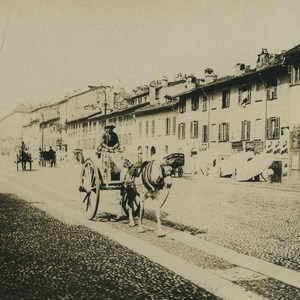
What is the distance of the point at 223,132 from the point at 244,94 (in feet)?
12.5

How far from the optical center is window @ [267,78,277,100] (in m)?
28.9

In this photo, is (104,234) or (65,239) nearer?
(65,239)

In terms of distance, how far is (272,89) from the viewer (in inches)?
1152

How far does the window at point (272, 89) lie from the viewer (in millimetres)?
28922

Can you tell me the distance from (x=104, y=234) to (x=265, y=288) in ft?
12.2

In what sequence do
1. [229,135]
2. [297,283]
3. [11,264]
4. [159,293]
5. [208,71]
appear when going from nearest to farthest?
[159,293], [297,283], [11,264], [229,135], [208,71]

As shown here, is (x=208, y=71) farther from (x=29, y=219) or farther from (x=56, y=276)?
(x=56, y=276)

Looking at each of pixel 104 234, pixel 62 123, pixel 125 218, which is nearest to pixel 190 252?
pixel 104 234

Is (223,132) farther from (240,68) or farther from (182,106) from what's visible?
(182,106)

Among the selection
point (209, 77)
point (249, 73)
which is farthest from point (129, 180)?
point (209, 77)

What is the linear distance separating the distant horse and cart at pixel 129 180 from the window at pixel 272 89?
68.0 ft

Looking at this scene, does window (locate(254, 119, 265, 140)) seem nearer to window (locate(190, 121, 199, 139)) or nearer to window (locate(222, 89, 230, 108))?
window (locate(222, 89, 230, 108))

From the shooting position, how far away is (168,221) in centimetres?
999

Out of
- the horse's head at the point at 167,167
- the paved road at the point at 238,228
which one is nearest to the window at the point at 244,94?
the paved road at the point at 238,228
